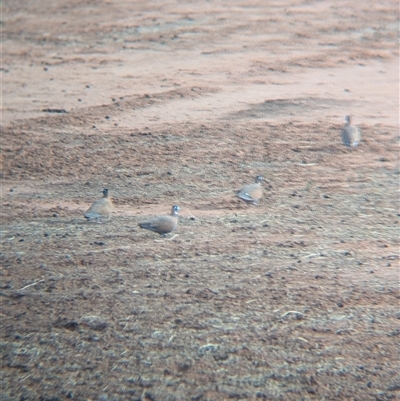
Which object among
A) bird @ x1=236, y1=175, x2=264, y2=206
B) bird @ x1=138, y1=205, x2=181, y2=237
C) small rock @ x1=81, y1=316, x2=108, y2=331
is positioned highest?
bird @ x1=138, y1=205, x2=181, y2=237

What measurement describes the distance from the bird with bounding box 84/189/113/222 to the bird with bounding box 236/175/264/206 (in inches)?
58.6

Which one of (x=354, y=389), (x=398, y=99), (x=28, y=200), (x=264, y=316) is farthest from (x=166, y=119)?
(x=354, y=389)

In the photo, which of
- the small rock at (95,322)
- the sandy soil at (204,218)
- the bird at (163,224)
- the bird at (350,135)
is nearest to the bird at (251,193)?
the sandy soil at (204,218)

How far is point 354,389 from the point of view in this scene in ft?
18.3

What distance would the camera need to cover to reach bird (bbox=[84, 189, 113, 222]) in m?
8.19

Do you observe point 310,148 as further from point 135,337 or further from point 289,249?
point 135,337

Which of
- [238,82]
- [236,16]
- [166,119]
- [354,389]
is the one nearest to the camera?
[354,389]

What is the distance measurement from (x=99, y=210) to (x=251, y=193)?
172cm

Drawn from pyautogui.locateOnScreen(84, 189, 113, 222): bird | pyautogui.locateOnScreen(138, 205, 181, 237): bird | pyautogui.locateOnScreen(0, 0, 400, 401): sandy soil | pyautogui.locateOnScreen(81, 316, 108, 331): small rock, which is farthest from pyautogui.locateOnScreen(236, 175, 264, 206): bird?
pyautogui.locateOnScreen(81, 316, 108, 331): small rock

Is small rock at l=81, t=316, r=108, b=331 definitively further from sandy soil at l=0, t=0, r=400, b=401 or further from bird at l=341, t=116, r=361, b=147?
bird at l=341, t=116, r=361, b=147

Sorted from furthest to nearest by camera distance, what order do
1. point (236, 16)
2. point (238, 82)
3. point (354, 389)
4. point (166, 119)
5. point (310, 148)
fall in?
point (236, 16)
point (238, 82)
point (166, 119)
point (310, 148)
point (354, 389)

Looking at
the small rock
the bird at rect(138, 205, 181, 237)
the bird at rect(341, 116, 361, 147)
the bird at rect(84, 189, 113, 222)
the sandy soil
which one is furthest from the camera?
the bird at rect(341, 116, 361, 147)

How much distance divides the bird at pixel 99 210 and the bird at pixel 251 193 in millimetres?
1489

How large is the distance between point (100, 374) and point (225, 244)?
218cm
